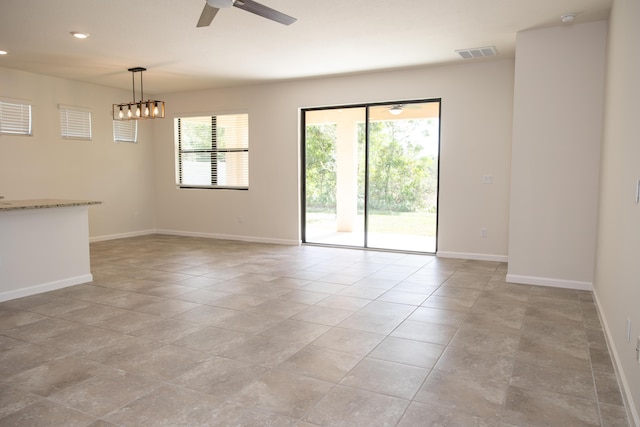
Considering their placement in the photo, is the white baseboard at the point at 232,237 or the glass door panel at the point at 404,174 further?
the white baseboard at the point at 232,237

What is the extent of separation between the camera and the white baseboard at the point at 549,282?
15.1 ft

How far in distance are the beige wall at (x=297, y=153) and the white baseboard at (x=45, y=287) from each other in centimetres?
330

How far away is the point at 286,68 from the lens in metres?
6.37

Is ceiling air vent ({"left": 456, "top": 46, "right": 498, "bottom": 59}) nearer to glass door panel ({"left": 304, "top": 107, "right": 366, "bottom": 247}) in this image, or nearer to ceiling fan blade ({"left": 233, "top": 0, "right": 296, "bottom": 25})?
glass door panel ({"left": 304, "top": 107, "right": 366, "bottom": 247})

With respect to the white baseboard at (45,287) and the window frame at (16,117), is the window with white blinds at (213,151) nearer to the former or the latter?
the window frame at (16,117)

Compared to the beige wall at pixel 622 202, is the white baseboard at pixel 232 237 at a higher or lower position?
lower

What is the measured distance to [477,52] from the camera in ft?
17.9

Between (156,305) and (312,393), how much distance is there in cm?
218

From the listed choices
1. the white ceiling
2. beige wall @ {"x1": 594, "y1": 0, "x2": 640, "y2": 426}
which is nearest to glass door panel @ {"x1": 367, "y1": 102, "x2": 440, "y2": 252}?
the white ceiling

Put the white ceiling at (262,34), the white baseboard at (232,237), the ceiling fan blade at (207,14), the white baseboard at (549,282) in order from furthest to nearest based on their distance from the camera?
the white baseboard at (232,237) < the white baseboard at (549,282) < the white ceiling at (262,34) < the ceiling fan blade at (207,14)

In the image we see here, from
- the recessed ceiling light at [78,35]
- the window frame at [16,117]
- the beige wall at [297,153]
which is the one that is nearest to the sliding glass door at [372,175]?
the beige wall at [297,153]

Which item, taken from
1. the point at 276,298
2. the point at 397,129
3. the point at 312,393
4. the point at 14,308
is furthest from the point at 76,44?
the point at 312,393

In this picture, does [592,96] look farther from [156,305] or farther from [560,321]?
[156,305]

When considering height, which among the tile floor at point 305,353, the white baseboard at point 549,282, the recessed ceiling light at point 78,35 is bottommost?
the tile floor at point 305,353
